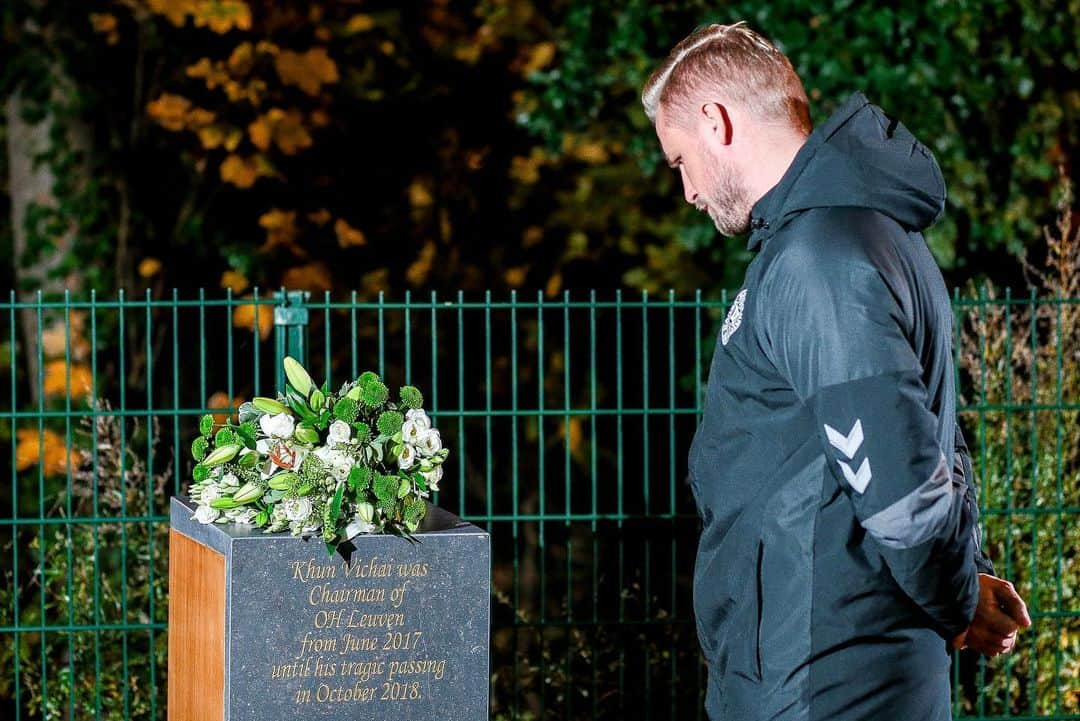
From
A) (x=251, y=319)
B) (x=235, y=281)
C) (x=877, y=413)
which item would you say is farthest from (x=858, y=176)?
(x=235, y=281)

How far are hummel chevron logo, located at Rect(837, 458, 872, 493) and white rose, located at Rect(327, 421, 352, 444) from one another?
1.18 meters

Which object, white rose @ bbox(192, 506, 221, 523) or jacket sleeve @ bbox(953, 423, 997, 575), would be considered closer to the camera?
jacket sleeve @ bbox(953, 423, 997, 575)

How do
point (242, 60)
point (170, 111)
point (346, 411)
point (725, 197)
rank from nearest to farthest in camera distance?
point (725, 197) → point (346, 411) → point (170, 111) → point (242, 60)

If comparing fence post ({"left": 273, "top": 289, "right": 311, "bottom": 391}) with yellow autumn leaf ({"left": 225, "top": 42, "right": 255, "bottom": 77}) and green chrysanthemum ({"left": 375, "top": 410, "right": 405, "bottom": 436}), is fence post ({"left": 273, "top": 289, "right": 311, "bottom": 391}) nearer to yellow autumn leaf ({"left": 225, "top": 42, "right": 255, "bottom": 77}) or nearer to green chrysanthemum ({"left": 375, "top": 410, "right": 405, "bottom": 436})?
green chrysanthemum ({"left": 375, "top": 410, "right": 405, "bottom": 436})

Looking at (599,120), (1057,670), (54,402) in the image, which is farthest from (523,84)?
(1057,670)

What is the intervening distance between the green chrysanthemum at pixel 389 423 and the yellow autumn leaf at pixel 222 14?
17.5ft

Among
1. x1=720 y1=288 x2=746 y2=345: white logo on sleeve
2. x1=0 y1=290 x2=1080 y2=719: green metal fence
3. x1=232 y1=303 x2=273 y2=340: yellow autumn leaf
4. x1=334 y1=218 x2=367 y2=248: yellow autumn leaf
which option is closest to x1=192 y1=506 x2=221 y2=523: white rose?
x1=720 y1=288 x2=746 y2=345: white logo on sleeve

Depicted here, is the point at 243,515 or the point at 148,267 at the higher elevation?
the point at 148,267

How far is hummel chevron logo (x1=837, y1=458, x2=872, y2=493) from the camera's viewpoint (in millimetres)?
2029

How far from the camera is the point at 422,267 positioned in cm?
920

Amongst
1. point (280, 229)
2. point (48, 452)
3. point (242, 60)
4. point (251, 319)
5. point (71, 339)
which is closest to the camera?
point (48, 452)

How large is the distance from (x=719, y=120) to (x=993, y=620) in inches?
32.9

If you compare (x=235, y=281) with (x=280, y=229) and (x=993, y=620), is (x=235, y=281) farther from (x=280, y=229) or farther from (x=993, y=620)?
(x=993, y=620)

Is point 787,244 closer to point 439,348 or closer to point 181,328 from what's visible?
Result: point 181,328
